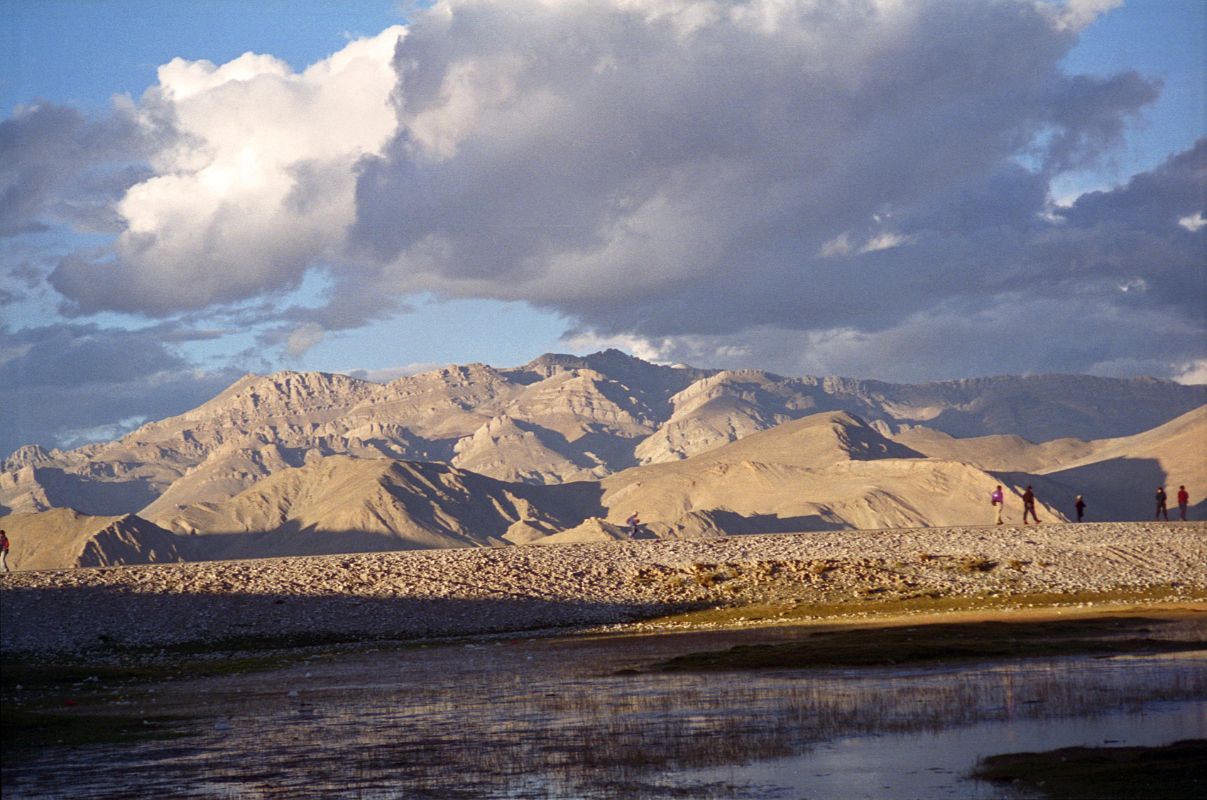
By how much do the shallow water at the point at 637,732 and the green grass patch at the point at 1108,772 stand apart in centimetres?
62

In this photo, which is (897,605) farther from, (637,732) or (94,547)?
(94,547)

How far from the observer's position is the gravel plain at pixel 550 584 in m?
51.8

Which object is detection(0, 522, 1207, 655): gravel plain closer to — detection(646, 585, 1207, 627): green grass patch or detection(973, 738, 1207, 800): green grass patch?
detection(646, 585, 1207, 627): green grass patch

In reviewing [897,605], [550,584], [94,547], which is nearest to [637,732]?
[897,605]

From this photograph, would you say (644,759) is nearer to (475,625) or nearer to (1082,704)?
(1082,704)

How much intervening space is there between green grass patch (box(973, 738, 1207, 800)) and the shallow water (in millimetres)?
625

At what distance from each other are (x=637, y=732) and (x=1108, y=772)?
9.26m

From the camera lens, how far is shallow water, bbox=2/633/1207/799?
19797 mm

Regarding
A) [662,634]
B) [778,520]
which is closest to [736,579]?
[662,634]

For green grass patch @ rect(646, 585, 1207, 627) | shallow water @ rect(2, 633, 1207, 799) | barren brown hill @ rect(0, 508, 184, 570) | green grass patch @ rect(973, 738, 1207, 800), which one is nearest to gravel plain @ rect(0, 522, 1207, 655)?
green grass patch @ rect(646, 585, 1207, 627)

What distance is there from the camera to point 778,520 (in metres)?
183

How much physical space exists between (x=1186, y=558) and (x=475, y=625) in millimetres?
34001

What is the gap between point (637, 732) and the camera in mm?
24328

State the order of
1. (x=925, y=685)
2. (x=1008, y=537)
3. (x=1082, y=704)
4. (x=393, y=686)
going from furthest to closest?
(x=1008, y=537) → (x=393, y=686) → (x=925, y=685) → (x=1082, y=704)
